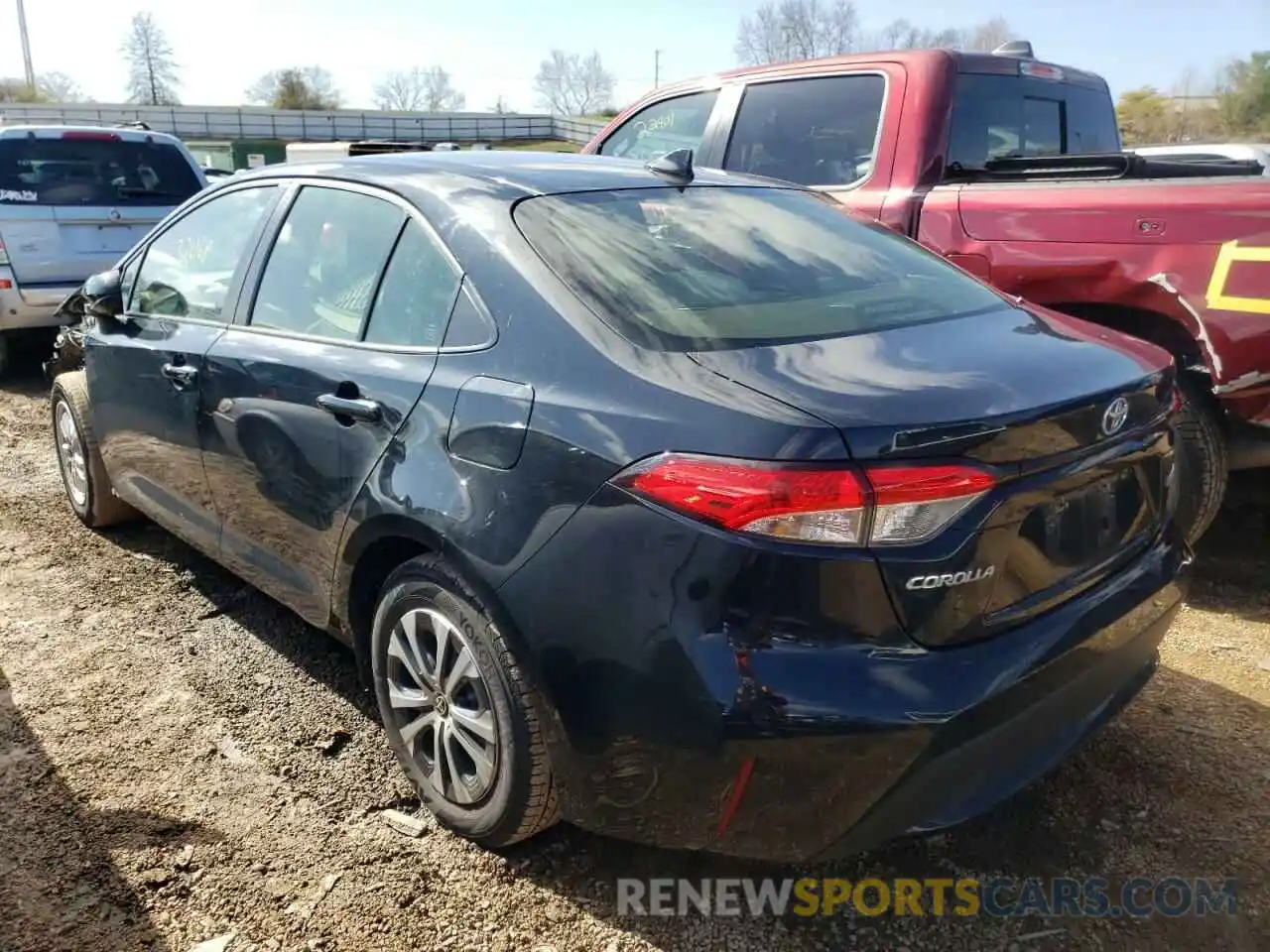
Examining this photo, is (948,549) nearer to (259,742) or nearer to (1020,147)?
(259,742)

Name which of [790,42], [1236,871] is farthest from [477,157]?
[790,42]

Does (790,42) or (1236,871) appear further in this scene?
(790,42)

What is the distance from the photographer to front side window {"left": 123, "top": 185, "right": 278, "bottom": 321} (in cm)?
338

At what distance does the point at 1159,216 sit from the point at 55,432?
475 cm

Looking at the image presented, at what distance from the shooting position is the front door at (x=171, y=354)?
11.1ft

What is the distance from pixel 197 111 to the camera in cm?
5650

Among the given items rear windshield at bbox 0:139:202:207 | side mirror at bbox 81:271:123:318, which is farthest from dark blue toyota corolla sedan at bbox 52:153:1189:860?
rear windshield at bbox 0:139:202:207

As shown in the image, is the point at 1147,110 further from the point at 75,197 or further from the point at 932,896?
the point at 932,896

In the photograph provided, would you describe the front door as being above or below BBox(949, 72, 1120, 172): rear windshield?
below

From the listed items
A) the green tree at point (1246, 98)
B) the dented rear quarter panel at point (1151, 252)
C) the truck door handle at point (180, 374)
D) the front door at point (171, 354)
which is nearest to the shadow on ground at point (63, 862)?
the front door at point (171, 354)

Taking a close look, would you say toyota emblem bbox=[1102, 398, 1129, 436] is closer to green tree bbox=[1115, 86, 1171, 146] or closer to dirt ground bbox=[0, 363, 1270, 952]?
dirt ground bbox=[0, 363, 1270, 952]

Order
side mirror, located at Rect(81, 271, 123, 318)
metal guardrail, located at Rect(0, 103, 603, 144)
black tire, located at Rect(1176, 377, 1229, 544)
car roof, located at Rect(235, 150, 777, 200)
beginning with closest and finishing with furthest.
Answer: car roof, located at Rect(235, 150, 777, 200)
black tire, located at Rect(1176, 377, 1229, 544)
side mirror, located at Rect(81, 271, 123, 318)
metal guardrail, located at Rect(0, 103, 603, 144)

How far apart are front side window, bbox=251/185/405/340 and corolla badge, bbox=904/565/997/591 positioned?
1620 mm

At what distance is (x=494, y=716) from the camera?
2309 mm
